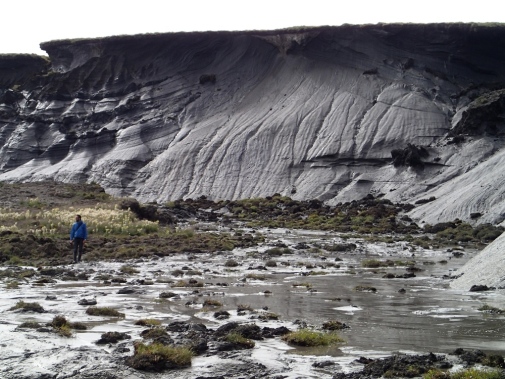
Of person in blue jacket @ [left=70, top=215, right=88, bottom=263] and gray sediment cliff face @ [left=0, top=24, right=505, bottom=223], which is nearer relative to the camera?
person in blue jacket @ [left=70, top=215, right=88, bottom=263]

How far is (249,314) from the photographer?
14938 mm

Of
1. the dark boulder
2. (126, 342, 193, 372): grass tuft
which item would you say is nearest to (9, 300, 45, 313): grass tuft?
the dark boulder

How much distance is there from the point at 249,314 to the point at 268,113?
6360 centimetres

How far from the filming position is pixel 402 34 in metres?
79.7

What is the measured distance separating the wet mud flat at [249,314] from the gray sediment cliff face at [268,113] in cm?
2993

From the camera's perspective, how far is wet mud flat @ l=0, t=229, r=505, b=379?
10330 mm

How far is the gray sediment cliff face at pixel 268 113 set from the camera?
64.7 metres

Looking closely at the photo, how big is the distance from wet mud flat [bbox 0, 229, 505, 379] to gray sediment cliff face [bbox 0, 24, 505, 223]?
29929mm

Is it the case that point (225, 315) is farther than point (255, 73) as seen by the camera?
No

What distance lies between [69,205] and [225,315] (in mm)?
35975

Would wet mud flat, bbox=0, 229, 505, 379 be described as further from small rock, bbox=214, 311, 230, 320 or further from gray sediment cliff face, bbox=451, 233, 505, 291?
gray sediment cliff face, bbox=451, 233, 505, 291

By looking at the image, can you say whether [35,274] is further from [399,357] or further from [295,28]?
[295,28]

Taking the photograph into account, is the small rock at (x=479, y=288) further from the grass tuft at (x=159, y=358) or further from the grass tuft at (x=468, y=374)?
the grass tuft at (x=159, y=358)

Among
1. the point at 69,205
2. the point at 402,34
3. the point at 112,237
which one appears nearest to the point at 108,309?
the point at 112,237
